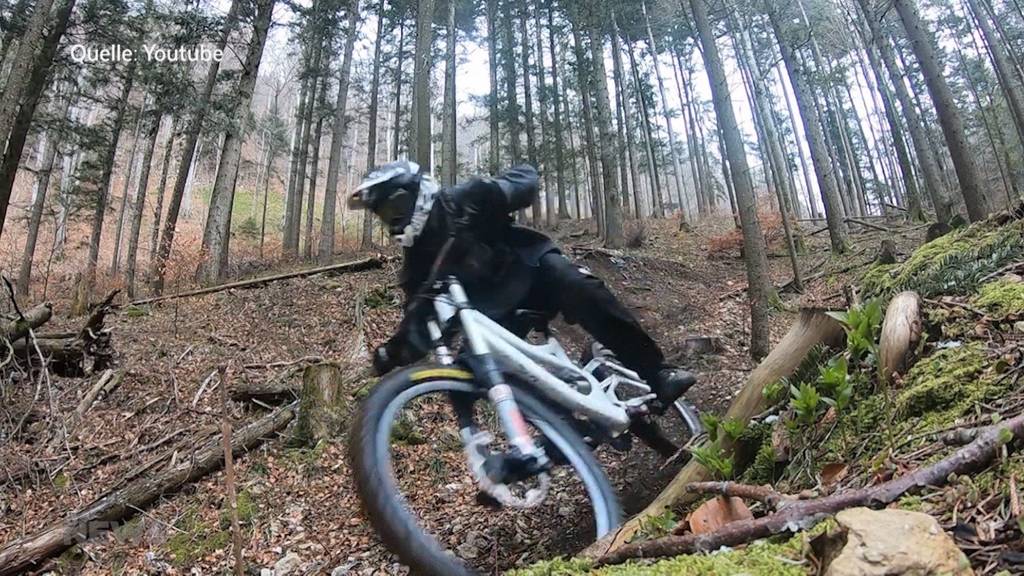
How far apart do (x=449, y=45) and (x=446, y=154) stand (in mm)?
4228

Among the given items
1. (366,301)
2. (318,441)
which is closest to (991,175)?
(366,301)

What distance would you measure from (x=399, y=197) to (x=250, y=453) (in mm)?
4295

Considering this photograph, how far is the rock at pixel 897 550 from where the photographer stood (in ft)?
3.49

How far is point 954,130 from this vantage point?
8781 mm

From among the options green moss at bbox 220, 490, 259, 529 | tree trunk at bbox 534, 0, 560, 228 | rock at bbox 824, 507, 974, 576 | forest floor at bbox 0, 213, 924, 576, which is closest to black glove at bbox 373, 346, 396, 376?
forest floor at bbox 0, 213, 924, 576

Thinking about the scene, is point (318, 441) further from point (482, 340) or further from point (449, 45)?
point (449, 45)

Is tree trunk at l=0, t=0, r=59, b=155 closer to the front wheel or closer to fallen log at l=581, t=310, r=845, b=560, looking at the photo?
the front wheel

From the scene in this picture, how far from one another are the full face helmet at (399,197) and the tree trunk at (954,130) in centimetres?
950

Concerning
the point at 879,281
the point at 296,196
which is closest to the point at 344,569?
the point at 879,281

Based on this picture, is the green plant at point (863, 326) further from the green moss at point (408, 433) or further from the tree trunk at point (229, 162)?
the tree trunk at point (229, 162)

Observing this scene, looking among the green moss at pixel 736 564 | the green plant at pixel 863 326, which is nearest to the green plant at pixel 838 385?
the green plant at pixel 863 326

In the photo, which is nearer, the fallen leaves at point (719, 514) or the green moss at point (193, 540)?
the fallen leaves at point (719, 514)

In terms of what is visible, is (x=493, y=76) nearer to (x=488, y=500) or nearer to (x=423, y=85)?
(x=423, y=85)

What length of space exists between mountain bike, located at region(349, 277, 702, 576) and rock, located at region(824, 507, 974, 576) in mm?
1364
